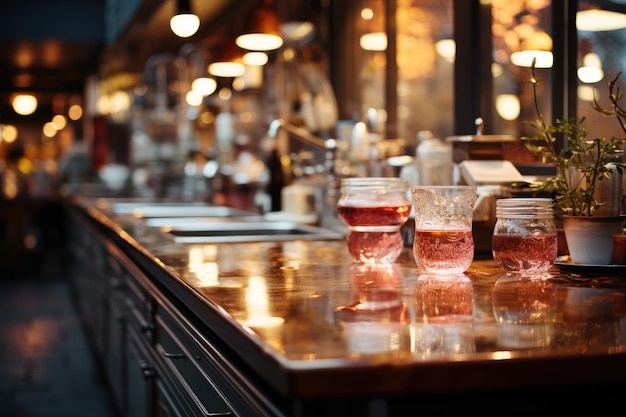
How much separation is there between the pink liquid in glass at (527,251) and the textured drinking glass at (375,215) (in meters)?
0.33

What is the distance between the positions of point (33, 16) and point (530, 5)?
9.27 metres

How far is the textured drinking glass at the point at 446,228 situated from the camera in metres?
1.72

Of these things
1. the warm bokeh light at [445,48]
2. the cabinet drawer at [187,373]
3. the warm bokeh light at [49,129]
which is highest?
the warm bokeh light at [49,129]

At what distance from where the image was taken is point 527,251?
1726 millimetres

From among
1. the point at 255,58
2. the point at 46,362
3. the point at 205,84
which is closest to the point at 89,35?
the point at 205,84

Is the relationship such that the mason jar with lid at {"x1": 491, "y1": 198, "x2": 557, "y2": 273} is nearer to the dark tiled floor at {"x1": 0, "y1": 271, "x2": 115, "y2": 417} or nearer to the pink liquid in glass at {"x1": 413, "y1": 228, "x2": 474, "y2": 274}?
the pink liquid in glass at {"x1": 413, "y1": 228, "x2": 474, "y2": 274}

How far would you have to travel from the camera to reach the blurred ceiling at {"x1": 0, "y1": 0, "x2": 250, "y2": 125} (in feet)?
23.5

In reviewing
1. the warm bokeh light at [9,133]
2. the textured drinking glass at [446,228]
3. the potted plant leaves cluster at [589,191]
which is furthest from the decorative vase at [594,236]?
the warm bokeh light at [9,133]

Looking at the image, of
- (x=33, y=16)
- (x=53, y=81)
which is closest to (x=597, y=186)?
(x=33, y=16)

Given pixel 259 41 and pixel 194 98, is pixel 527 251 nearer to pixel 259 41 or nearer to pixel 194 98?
pixel 259 41

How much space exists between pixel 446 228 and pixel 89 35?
999 centimetres

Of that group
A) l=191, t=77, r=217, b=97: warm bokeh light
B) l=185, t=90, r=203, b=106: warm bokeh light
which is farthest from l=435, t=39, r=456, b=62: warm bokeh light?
l=185, t=90, r=203, b=106: warm bokeh light

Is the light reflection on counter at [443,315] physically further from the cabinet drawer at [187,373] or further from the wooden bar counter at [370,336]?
the cabinet drawer at [187,373]

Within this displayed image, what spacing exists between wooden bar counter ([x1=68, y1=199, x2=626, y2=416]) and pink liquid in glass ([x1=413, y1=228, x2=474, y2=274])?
4 centimetres
